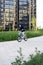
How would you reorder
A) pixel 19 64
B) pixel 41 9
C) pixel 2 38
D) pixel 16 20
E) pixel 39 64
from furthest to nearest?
pixel 16 20
pixel 41 9
pixel 2 38
pixel 39 64
pixel 19 64

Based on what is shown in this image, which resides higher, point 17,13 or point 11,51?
point 11,51

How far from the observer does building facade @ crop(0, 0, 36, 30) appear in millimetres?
83062

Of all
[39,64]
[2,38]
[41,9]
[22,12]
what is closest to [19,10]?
[22,12]

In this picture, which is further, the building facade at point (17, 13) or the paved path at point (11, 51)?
the building facade at point (17, 13)

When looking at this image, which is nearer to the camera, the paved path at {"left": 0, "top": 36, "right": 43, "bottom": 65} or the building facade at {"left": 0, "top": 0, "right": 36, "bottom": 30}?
the paved path at {"left": 0, "top": 36, "right": 43, "bottom": 65}

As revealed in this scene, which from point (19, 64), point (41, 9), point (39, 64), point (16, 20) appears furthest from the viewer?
point (16, 20)

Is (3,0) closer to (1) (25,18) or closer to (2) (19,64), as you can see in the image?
(1) (25,18)

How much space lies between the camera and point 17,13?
86375 millimetres

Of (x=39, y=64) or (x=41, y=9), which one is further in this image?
(x=41, y=9)

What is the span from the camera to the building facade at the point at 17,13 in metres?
83.1

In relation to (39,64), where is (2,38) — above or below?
below

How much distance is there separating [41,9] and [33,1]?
3259 cm

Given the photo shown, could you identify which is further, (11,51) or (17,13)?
(17,13)

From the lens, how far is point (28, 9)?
89.0 m
